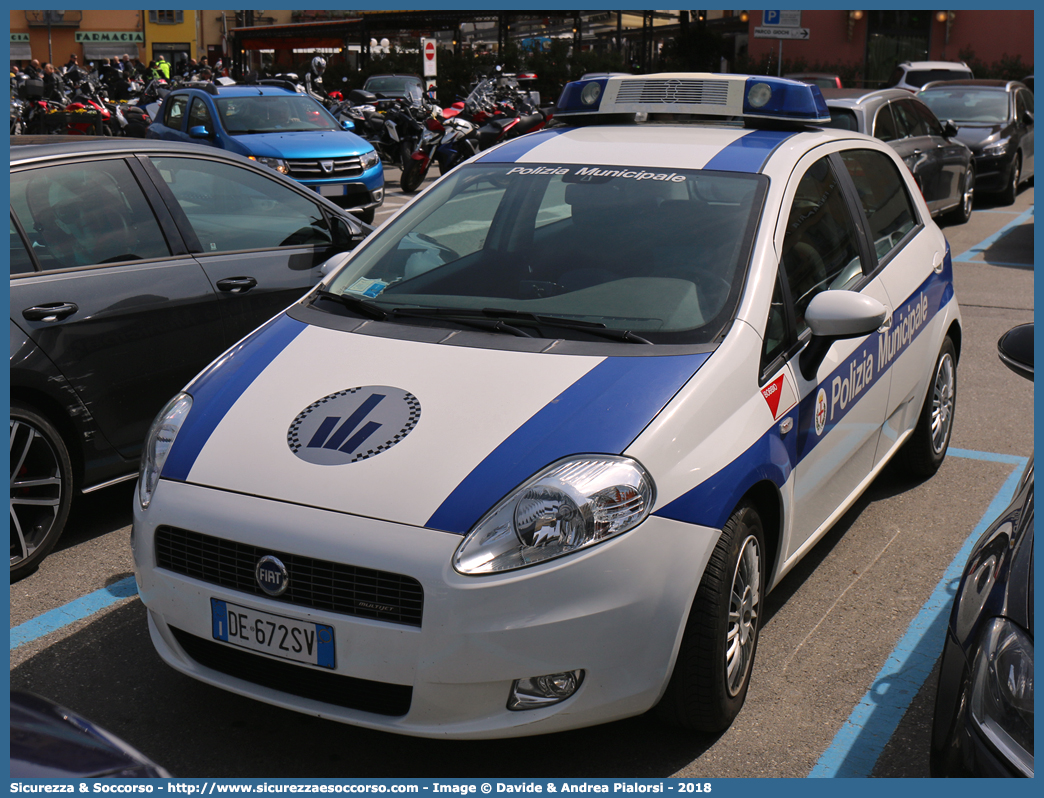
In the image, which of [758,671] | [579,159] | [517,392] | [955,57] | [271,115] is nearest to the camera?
[517,392]

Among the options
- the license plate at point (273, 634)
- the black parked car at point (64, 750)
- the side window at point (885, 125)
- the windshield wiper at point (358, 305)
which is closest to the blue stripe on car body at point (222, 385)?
the windshield wiper at point (358, 305)

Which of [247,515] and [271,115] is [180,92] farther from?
[247,515]

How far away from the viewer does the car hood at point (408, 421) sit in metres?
2.59

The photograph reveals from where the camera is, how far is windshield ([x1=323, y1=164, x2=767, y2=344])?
3254 millimetres

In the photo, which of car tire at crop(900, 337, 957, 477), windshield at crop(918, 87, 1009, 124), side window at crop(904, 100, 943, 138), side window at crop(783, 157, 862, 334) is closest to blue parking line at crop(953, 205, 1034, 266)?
side window at crop(904, 100, 943, 138)

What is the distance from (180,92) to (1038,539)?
14.4 metres

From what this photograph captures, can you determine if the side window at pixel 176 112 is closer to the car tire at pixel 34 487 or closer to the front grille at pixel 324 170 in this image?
the front grille at pixel 324 170

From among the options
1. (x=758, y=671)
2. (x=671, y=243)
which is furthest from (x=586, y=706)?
(x=671, y=243)

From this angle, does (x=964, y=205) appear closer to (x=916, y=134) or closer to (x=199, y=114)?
(x=916, y=134)

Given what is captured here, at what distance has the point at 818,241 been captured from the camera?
369 centimetres

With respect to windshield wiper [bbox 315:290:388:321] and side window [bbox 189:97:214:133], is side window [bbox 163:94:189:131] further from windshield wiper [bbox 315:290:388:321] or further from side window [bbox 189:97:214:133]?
windshield wiper [bbox 315:290:388:321]

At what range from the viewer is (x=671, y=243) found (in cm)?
348

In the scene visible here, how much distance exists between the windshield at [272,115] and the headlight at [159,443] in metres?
10.8

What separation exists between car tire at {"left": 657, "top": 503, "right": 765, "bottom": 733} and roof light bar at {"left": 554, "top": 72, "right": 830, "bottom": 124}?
2005 millimetres
